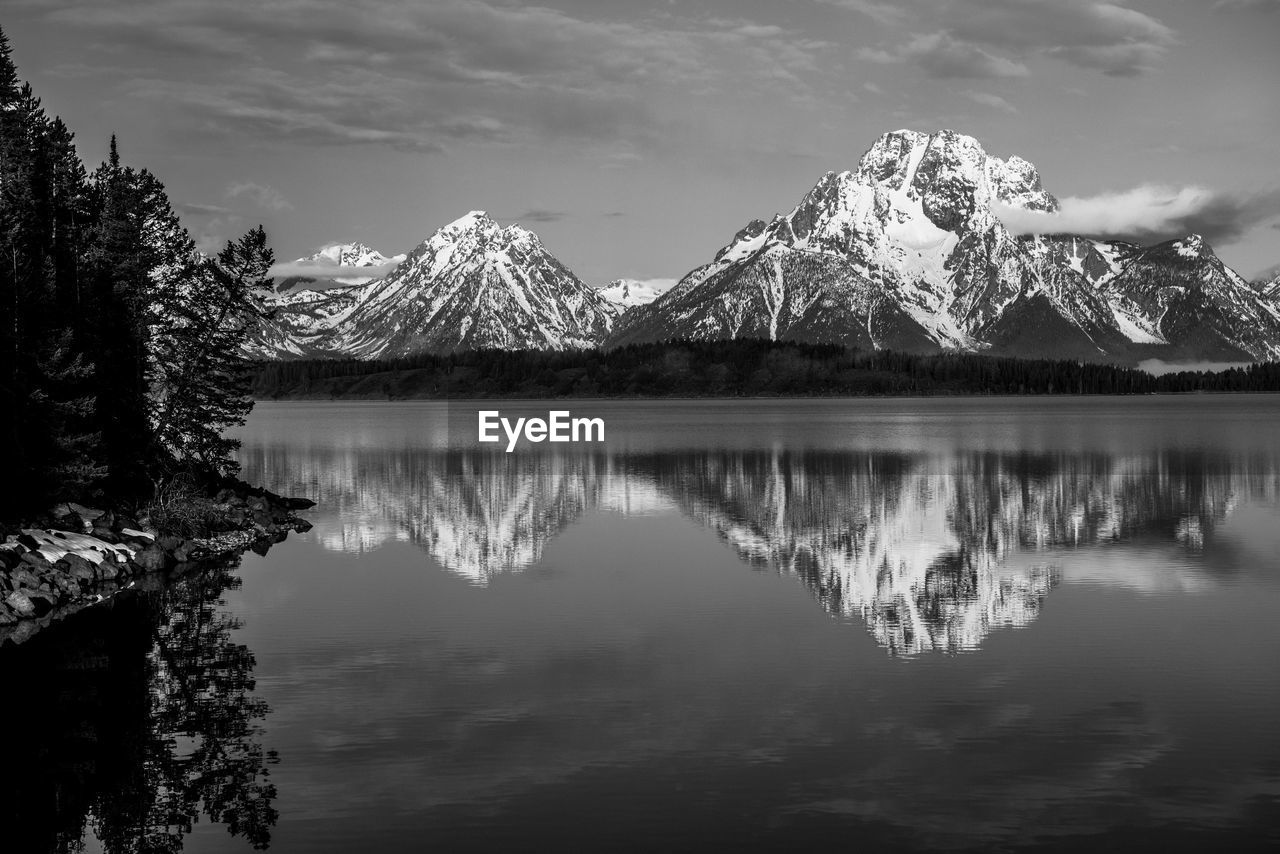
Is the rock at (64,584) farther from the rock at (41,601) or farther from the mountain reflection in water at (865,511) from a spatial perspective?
the mountain reflection in water at (865,511)

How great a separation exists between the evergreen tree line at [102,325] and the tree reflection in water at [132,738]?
10.9 metres

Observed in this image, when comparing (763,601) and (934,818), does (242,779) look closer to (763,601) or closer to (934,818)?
(934,818)

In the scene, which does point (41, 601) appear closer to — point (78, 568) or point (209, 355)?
point (78, 568)

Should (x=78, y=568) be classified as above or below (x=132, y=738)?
above

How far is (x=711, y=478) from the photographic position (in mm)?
79500

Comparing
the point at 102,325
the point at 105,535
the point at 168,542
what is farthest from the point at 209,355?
the point at 105,535

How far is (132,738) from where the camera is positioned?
71.0 feet

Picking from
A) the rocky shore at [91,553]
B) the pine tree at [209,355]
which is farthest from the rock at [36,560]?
the pine tree at [209,355]

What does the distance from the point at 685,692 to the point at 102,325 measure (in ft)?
114

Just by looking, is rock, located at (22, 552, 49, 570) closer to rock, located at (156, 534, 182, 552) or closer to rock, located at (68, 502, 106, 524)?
rock, located at (68, 502, 106, 524)

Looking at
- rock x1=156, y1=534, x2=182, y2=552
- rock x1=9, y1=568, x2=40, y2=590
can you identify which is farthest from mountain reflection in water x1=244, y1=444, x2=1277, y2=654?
rock x1=9, y1=568, x2=40, y2=590

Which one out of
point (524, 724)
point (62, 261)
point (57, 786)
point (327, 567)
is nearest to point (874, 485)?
point (327, 567)

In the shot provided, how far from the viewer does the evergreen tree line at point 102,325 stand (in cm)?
4047

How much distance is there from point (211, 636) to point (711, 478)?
50.9m
